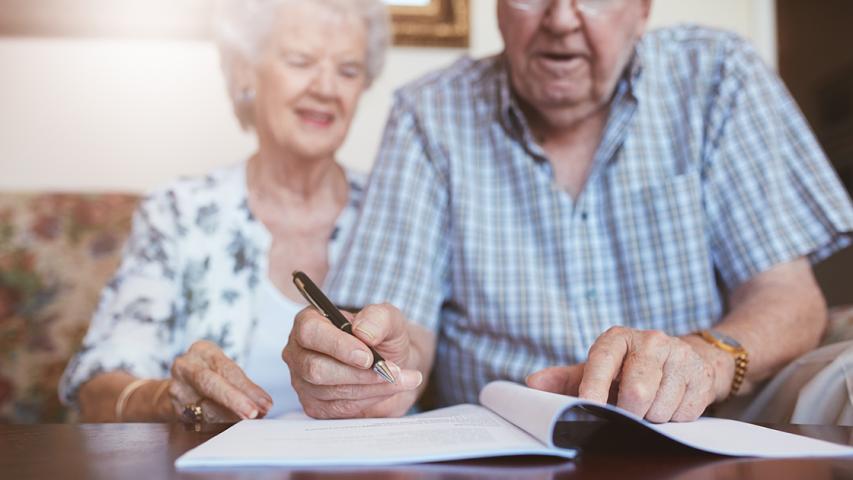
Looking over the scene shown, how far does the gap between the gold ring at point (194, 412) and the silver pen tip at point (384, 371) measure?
0.90 ft

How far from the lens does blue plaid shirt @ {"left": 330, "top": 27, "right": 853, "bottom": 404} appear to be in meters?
1.18

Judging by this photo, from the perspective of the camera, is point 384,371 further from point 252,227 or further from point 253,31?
point 253,31

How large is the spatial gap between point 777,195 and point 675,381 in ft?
2.03

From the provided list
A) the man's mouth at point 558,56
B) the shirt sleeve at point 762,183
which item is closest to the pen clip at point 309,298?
the man's mouth at point 558,56

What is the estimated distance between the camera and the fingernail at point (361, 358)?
722mm

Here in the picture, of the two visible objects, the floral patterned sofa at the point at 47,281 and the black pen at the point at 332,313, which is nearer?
the black pen at the point at 332,313

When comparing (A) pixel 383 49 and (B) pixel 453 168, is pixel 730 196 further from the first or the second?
(A) pixel 383 49

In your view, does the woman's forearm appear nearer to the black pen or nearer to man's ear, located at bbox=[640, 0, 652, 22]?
the black pen

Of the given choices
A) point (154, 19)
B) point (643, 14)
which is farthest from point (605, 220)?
point (154, 19)

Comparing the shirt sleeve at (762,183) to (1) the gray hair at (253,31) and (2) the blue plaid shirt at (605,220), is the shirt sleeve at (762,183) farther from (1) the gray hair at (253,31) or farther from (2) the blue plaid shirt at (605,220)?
(1) the gray hair at (253,31)

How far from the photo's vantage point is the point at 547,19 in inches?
46.0

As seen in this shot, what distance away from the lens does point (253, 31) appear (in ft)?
5.17

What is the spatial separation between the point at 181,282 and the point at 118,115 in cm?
70

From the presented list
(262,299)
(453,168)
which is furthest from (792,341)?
(262,299)
